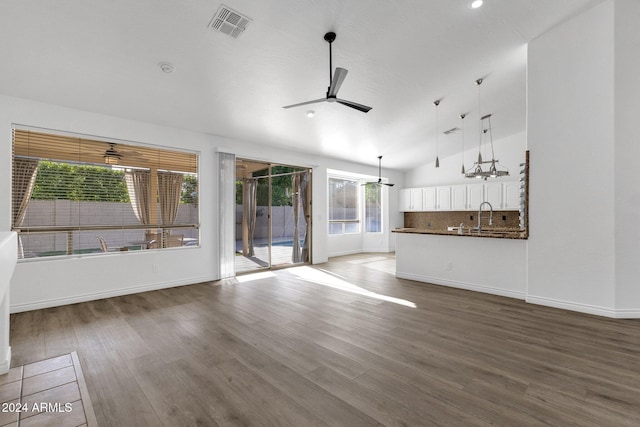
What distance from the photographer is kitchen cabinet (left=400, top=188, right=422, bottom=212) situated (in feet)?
29.3

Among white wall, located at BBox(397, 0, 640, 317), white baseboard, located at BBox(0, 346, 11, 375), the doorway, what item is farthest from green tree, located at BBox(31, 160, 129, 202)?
white wall, located at BBox(397, 0, 640, 317)

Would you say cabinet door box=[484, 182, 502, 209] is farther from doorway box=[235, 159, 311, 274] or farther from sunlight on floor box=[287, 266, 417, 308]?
sunlight on floor box=[287, 266, 417, 308]

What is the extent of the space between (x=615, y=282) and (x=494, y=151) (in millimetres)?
5201

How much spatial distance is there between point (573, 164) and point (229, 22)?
4.28 metres

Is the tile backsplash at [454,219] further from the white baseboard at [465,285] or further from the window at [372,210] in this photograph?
the white baseboard at [465,285]

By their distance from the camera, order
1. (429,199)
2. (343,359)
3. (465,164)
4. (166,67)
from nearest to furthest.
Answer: (343,359)
(166,67)
(465,164)
(429,199)

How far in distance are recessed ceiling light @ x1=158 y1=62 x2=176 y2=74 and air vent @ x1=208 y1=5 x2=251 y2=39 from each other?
82 centimetres

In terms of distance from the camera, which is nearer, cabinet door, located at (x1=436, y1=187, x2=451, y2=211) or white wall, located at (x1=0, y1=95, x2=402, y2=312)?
white wall, located at (x1=0, y1=95, x2=402, y2=312)

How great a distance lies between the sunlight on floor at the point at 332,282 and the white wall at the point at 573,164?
71.8 inches

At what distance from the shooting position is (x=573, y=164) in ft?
11.6

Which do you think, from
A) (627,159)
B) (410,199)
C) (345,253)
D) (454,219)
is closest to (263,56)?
(627,159)

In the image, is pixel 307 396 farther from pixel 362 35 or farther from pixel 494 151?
pixel 494 151

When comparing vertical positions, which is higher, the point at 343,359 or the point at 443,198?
the point at 443,198

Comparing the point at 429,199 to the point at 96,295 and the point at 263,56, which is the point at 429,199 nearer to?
the point at 263,56
